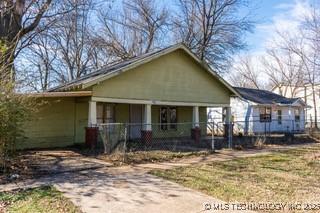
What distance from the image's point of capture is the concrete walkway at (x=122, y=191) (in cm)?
647

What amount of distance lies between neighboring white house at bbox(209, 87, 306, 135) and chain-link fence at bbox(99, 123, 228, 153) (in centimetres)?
389

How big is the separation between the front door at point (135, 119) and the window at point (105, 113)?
51.6 inches

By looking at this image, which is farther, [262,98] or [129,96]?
[262,98]

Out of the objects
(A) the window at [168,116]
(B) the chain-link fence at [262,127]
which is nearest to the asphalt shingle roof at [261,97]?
(B) the chain-link fence at [262,127]

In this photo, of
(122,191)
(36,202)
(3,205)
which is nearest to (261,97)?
(122,191)

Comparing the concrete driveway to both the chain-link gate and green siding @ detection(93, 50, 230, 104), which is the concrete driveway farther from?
green siding @ detection(93, 50, 230, 104)

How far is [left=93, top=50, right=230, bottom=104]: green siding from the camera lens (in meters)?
16.3

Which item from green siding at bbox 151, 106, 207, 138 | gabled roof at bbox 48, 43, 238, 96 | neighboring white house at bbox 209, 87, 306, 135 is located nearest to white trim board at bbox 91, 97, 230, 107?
gabled roof at bbox 48, 43, 238, 96

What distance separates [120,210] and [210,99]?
49.8ft

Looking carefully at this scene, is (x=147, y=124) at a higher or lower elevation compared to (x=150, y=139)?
higher

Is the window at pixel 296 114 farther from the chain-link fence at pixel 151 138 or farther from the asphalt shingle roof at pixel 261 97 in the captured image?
the chain-link fence at pixel 151 138

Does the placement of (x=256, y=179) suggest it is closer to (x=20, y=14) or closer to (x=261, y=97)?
(x=20, y=14)

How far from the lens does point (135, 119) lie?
65.5 ft

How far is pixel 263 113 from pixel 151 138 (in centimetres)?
1583
